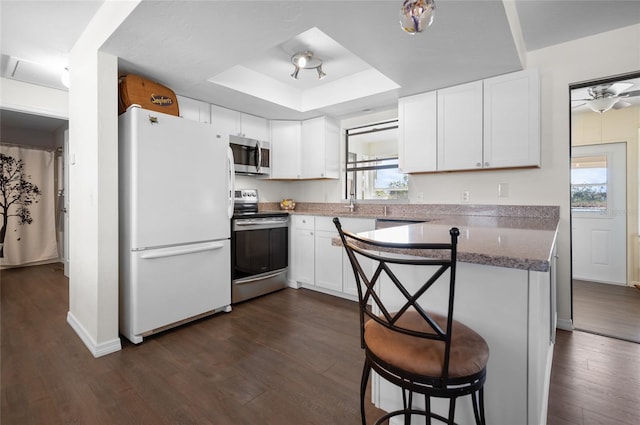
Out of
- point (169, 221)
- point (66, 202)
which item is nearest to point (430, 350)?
point (169, 221)

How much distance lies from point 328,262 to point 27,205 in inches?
206

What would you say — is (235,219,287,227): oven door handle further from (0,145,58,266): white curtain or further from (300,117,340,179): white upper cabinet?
(0,145,58,266): white curtain

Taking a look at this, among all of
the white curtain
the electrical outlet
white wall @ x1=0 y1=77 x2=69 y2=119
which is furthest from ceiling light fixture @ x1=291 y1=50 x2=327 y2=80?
the white curtain

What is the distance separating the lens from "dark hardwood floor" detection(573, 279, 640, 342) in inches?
98.3

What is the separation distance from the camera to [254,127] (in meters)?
3.87

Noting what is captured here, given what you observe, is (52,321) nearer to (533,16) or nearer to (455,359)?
(455,359)

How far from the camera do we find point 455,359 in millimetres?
904

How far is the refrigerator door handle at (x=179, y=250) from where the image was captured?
2333 millimetres

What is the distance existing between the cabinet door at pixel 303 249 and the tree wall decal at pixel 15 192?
4578mm

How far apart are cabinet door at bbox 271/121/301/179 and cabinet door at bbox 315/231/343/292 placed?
1.05 metres

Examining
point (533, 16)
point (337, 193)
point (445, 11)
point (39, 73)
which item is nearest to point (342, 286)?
point (337, 193)

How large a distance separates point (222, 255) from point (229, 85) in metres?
1.67

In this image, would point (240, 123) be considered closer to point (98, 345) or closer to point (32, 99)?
point (32, 99)

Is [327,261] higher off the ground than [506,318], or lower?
lower
